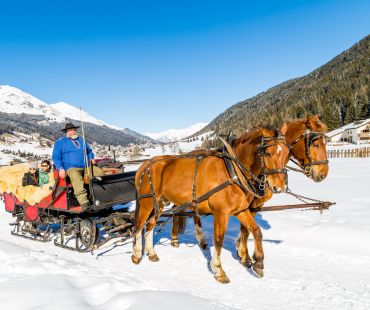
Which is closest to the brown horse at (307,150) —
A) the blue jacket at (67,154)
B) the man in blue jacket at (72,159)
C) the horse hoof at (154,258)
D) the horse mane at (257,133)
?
the horse mane at (257,133)

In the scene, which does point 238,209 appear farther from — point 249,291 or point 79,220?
point 79,220

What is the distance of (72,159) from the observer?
27.8 ft

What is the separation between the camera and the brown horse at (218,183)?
5.77 m

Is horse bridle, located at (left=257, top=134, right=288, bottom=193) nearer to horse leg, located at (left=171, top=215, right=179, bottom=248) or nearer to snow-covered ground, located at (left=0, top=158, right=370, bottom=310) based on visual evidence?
snow-covered ground, located at (left=0, top=158, right=370, bottom=310)

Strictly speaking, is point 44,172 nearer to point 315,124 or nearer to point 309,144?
point 309,144

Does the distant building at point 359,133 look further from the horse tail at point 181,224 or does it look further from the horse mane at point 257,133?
the horse mane at point 257,133

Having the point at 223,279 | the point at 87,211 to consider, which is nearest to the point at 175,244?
the point at 87,211

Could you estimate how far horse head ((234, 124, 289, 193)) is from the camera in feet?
18.6

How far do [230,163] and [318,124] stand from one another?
1.86 m

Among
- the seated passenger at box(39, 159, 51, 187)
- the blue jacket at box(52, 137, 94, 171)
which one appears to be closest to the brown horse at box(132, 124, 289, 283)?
the blue jacket at box(52, 137, 94, 171)

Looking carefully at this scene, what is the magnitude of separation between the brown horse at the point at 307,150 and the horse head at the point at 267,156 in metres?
0.57

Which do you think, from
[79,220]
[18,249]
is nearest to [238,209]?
[79,220]

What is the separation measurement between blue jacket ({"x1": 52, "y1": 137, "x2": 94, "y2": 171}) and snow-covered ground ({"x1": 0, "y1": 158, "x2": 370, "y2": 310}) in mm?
2097

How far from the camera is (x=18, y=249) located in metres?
7.69
